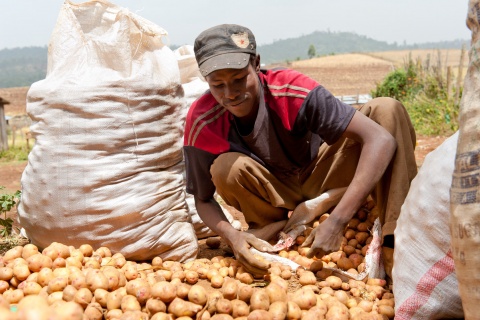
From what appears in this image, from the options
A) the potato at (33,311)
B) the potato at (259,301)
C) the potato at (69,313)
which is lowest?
the potato at (259,301)

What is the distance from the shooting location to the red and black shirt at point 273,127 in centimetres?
267

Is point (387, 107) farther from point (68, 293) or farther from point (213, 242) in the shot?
point (68, 293)

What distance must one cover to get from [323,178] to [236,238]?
761 mm

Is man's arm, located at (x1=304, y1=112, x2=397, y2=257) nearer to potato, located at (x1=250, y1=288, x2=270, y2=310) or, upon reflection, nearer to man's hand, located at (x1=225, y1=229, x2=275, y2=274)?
man's hand, located at (x1=225, y1=229, x2=275, y2=274)

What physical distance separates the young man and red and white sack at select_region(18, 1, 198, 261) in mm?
250

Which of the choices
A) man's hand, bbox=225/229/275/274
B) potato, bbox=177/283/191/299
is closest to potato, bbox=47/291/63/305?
potato, bbox=177/283/191/299

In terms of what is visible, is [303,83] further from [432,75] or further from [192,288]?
[432,75]

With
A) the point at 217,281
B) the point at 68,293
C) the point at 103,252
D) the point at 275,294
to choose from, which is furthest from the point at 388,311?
the point at 103,252

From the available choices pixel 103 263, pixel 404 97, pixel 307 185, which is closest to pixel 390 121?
pixel 307 185

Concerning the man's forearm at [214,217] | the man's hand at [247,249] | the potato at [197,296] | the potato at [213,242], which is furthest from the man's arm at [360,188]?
the potato at [213,242]

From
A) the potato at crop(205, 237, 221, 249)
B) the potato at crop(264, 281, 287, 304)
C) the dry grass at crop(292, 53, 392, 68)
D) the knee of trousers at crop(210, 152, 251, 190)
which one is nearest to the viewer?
the potato at crop(264, 281, 287, 304)

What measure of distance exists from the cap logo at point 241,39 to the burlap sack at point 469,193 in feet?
4.31

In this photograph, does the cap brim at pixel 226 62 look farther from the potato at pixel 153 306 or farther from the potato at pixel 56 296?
the potato at pixel 56 296

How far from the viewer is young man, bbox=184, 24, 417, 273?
2547 mm
